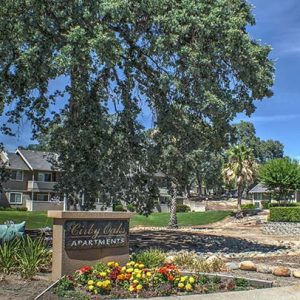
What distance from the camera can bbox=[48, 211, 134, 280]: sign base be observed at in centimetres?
931

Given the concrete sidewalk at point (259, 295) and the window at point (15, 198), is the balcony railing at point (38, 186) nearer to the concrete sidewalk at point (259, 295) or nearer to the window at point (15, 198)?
the window at point (15, 198)

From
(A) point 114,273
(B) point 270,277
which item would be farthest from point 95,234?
(B) point 270,277

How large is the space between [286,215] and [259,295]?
110ft

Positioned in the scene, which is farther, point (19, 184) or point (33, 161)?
point (33, 161)

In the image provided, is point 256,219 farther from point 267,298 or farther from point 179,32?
point 267,298

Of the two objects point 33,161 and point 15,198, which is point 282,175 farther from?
point 15,198

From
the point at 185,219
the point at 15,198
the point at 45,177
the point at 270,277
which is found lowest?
the point at 270,277

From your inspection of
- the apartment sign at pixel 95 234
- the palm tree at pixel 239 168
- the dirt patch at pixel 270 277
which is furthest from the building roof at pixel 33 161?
the apartment sign at pixel 95 234

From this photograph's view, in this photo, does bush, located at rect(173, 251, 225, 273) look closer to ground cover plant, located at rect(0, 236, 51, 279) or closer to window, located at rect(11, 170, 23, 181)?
ground cover plant, located at rect(0, 236, 51, 279)

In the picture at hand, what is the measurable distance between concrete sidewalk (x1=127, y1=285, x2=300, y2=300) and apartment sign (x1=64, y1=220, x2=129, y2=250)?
244cm

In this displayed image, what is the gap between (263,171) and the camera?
61.2 metres

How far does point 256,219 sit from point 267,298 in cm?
4512

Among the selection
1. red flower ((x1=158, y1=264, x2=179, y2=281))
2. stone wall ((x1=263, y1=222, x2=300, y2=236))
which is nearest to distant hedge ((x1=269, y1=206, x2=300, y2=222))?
stone wall ((x1=263, y1=222, x2=300, y2=236))

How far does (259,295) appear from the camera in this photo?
27.2 ft
